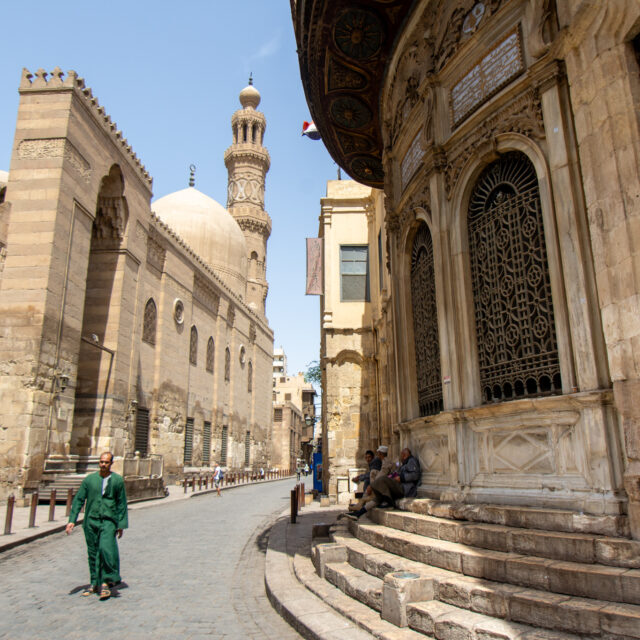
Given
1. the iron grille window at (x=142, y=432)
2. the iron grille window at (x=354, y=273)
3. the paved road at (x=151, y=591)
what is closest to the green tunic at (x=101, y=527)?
the paved road at (x=151, y=591)

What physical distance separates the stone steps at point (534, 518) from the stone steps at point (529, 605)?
1.99 ft

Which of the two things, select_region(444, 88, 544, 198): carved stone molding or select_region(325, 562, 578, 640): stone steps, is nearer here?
select_region(325, 562, 578, 640): stone steps

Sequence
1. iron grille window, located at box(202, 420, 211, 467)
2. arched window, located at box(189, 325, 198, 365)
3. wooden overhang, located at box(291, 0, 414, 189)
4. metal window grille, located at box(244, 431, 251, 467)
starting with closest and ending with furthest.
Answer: wooden overhang, located at box(291, 0, 414, 189)
arched window, located at box(189, 325, 198, 365)
iron grille window, located at box(202, 420, 211, 467)
metal window grille, located at box(244, 431, 251, 467)

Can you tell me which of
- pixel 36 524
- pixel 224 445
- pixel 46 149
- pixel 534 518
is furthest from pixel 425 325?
pixel 224 445

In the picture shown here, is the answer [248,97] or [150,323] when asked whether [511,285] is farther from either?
[248,97]

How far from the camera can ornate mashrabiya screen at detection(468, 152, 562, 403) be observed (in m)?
4.52

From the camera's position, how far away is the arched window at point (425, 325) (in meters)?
6.26

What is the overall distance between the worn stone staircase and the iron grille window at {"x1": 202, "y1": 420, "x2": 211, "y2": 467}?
26.0 metres

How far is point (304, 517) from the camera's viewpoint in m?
11.0

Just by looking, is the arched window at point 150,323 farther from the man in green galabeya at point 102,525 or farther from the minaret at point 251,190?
the minaret at point 251,190

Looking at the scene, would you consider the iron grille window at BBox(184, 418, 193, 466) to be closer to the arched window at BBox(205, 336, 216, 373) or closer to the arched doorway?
the arched window at BBox(205, 336, 216, 373)

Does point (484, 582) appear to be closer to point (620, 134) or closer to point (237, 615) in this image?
point (237, 615)

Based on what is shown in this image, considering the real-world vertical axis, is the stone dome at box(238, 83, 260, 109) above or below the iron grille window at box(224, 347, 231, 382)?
above

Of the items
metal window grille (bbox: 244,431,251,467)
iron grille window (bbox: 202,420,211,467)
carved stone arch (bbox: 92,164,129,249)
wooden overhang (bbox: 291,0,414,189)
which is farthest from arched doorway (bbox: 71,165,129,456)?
metal window grille (bbox: 244,431,251,467)
